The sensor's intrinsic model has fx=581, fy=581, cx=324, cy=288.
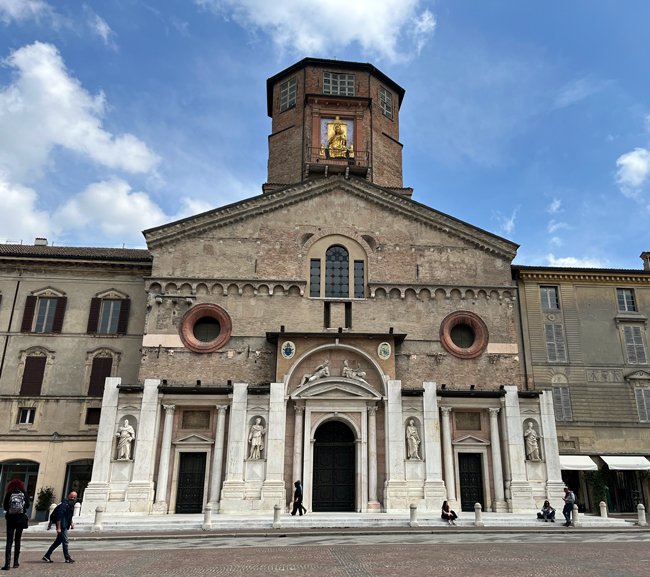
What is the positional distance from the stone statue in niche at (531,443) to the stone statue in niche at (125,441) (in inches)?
654

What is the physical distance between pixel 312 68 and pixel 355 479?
935 inches

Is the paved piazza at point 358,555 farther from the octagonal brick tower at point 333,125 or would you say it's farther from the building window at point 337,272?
the octagonal brick tower at point 333,125

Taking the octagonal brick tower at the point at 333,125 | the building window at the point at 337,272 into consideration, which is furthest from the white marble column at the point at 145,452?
the octagonal brick tower at the point at 333,125

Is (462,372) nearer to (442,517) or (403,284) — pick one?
(403,284)

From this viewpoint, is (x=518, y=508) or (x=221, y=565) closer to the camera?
(x=221, y=565)

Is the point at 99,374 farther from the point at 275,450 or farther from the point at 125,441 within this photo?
the point at 275,450

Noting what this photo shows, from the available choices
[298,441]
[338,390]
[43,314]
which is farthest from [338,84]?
[298,441]

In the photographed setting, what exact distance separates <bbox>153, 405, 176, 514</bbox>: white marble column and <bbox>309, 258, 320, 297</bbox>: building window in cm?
804

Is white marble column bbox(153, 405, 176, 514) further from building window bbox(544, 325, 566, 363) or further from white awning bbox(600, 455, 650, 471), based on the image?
white awning bbox(600, 455, 650, 471)

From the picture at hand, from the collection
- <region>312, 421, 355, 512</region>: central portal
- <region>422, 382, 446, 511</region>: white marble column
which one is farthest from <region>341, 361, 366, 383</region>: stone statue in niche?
<region>422, 382, 446, 511</region>: white marble column

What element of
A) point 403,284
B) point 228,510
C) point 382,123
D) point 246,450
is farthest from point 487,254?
point 228,510

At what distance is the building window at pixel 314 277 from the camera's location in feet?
89.2

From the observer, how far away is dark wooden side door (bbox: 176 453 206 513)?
944 inches

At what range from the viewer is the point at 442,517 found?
68.5 ft
